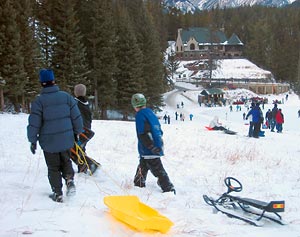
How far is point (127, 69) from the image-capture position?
124ft

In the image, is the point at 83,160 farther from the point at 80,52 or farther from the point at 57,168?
the point at 80,52

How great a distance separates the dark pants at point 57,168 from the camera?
518 centimetres

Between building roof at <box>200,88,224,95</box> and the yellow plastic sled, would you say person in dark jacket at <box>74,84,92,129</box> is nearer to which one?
the yellow plastic sled

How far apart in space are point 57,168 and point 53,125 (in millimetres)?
629

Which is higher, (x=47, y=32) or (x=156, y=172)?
(x=47, y=32)

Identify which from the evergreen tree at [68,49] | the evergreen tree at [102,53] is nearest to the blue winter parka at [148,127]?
the evergreen tree at [68,49]

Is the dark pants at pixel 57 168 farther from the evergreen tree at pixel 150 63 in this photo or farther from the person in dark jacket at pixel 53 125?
the evergreen tree at pixel 150 63

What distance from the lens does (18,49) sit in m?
26.2

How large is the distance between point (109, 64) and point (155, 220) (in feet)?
106

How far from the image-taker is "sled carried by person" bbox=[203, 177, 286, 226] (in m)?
4.59

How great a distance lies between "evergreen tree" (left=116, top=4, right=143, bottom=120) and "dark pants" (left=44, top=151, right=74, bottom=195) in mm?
31603

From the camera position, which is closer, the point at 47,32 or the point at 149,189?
the point at 149,189

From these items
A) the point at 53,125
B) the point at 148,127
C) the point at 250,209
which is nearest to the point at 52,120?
the point at 53,125

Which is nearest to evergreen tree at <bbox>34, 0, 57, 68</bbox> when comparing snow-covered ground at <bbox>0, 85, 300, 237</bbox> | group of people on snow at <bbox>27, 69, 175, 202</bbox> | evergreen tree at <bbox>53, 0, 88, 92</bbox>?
evergreen tree at <bbox>53, 0, 88, 92</bbox>
